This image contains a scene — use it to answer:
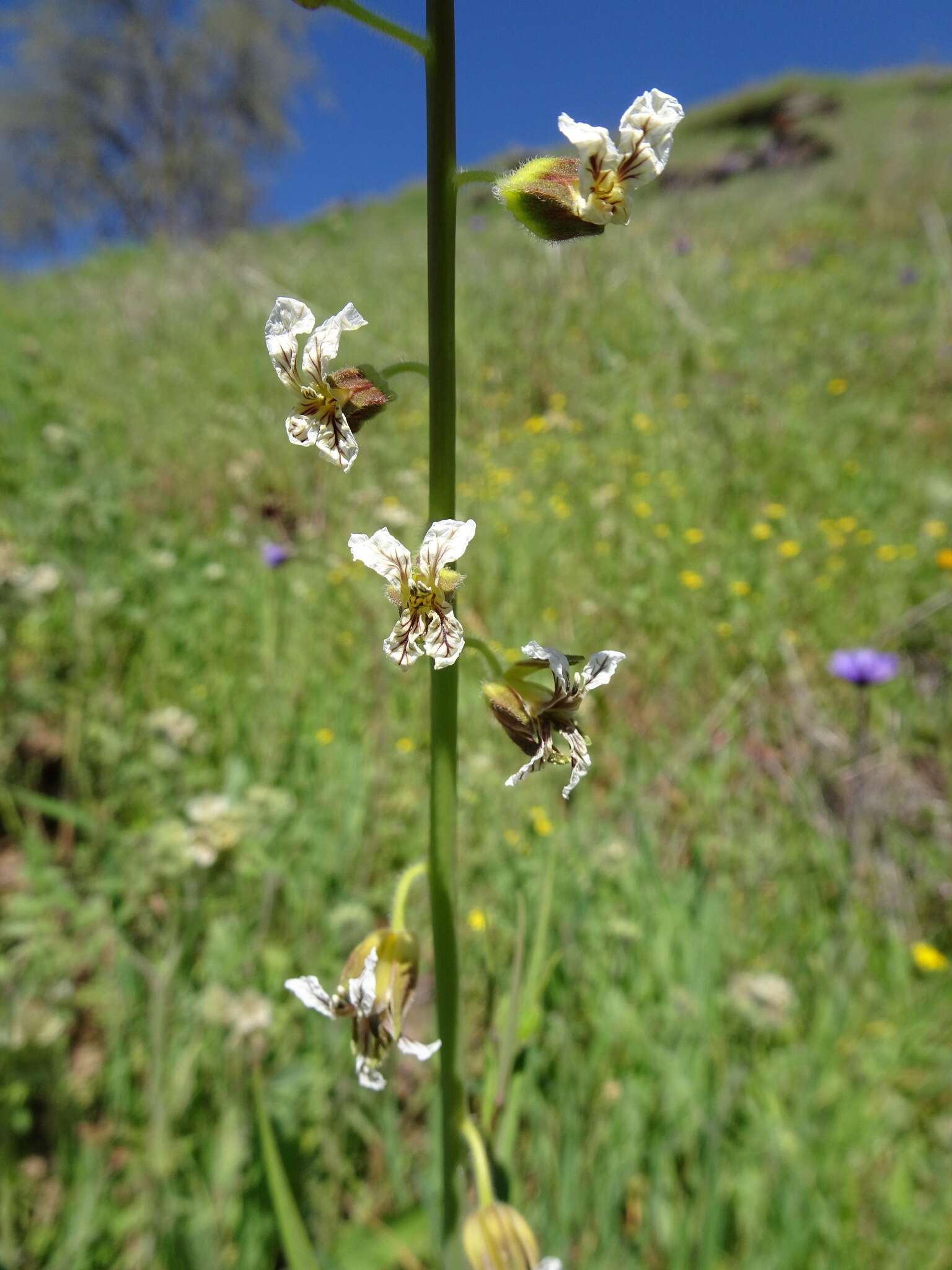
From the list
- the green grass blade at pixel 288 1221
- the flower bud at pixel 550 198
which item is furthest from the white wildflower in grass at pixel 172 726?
the flower bud at pixel 550 198

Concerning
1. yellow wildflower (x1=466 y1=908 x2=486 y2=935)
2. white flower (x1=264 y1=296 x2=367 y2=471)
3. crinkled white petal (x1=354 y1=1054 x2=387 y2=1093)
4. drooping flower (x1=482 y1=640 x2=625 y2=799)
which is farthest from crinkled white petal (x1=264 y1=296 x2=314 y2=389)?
yellow wildflower (x1=466 y1=908 x2=486 y2=935)

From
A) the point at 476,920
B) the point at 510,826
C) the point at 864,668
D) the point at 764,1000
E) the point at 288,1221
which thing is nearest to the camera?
the point at 288,1221

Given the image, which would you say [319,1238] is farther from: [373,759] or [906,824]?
[906,824]

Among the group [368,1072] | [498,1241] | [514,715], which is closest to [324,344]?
[514,715]

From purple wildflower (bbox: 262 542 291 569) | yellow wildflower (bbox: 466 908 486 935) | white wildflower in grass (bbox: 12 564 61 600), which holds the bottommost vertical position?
yellow wildflower (bbox: 466 908 486 935)

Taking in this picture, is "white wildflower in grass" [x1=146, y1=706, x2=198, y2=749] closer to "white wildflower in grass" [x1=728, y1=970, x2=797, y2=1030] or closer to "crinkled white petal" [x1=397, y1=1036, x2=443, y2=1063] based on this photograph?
"crinkled white petal" [x1=397, y1=1036, x2=443, y2=1063]

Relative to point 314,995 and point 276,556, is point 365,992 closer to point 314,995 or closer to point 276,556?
point 314,995

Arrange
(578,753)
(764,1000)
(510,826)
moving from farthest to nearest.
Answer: (510,826), (764,1000), (578,753)

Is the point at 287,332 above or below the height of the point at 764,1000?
above
